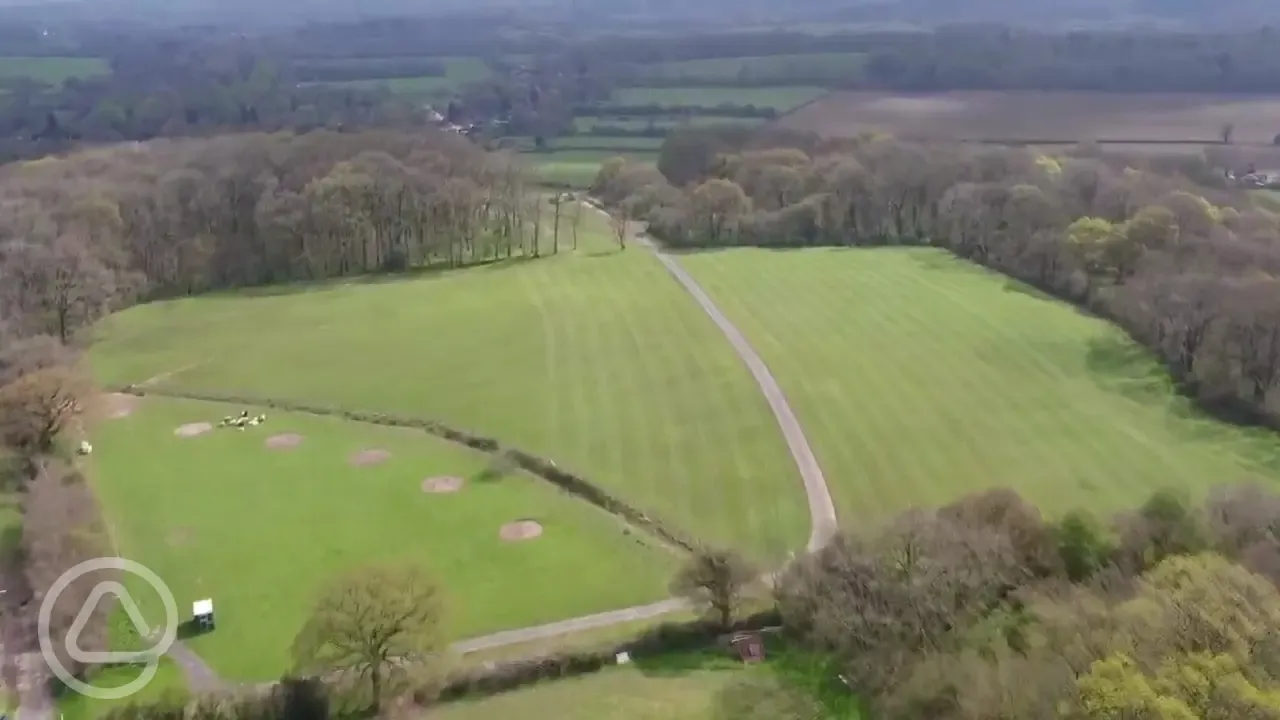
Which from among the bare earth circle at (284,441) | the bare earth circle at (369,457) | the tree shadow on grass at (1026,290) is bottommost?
the bare earth circle at (284,441)

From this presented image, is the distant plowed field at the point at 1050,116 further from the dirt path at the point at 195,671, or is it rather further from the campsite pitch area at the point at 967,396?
the dirt path at the point at 195,671

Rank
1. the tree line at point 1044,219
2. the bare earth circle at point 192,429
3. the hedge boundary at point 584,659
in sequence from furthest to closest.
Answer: the tree line at point 1044,219 → the bare earth circle at point 192,429 → the hedge boundary at point 584,659

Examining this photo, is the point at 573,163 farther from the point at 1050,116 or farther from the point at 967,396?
the point at 967,396

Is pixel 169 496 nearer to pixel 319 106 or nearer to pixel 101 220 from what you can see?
pixel 101 220

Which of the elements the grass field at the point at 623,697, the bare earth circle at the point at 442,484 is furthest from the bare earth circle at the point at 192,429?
the grass field at the point at 623,697

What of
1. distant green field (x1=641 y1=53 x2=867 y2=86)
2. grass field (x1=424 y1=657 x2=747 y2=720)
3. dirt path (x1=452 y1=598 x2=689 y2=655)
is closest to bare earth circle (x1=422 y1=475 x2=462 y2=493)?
dirt path (x1=452 y1=598 x2=689 y2=655)

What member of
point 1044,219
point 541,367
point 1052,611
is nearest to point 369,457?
point 541,367
